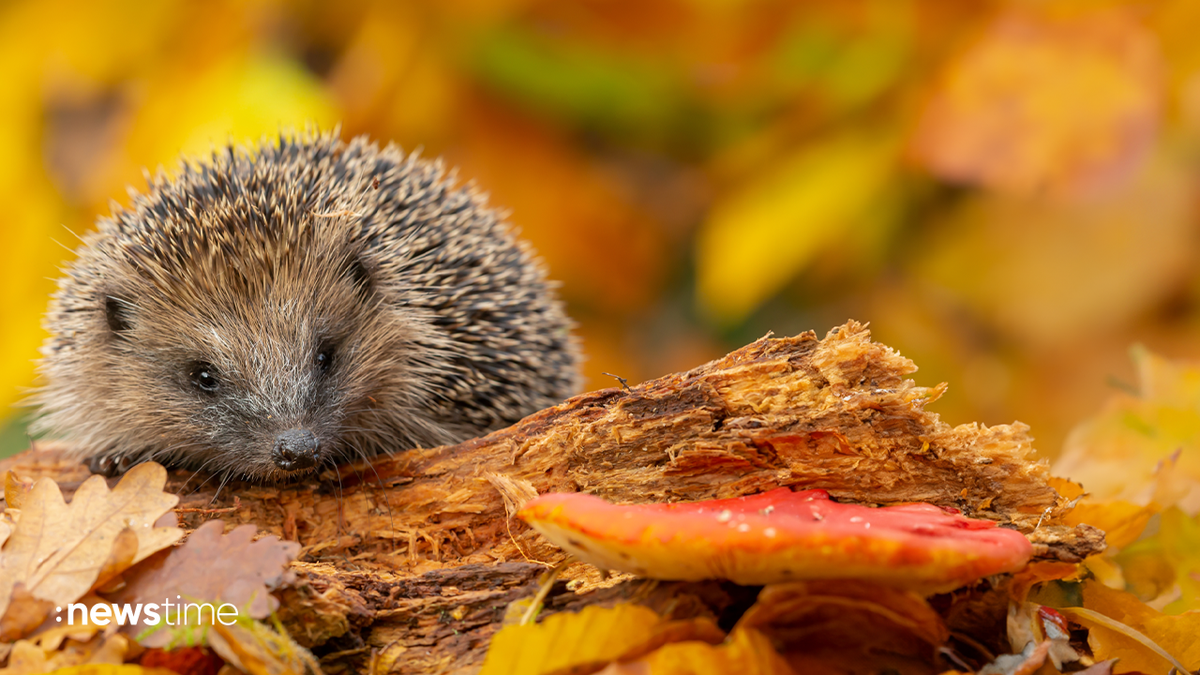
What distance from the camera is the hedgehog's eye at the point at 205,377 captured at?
2.09 metres

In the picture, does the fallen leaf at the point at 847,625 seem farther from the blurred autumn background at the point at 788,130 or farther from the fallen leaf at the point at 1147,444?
the blurred autumn background at the point at 788,130

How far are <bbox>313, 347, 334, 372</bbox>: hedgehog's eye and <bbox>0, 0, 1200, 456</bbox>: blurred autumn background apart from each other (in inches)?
32.2

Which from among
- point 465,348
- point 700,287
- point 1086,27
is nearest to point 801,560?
point 465,348

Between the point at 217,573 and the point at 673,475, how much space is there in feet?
2.44

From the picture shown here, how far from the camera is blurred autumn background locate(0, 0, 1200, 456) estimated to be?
273 cm

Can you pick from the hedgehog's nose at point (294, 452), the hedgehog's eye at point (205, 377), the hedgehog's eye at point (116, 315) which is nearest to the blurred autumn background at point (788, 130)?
the hedgehog's eye at point (116, 315)

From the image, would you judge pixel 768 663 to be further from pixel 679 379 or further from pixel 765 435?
pixel 679 379

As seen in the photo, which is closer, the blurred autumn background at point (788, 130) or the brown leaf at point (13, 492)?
the brown leaf at point (13, 492)

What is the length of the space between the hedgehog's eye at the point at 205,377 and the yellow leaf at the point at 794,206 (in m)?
1.64

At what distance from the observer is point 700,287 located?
4152 millimetres

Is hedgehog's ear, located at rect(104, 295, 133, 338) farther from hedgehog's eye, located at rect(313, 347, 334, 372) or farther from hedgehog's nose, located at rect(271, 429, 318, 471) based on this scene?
hedgehog's nose, located at rect(271, 429, 318, 471)

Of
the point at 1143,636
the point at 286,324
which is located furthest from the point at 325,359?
the point at 1143,636

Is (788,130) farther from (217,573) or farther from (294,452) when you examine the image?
(217,573)

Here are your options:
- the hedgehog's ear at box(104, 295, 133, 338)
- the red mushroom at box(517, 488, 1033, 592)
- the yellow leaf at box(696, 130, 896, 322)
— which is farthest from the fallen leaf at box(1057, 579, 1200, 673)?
the hedgehog's ear at box(104, 295, 133, 338)
